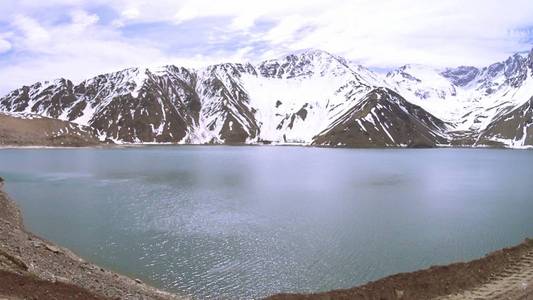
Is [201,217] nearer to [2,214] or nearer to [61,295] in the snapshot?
[2,214]

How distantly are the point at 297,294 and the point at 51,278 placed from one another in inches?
460

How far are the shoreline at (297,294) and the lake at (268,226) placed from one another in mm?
3701

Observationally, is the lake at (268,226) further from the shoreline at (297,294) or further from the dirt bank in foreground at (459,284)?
the dirt bank in foreground at (459,284)

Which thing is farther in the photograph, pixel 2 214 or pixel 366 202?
pixel 366 202

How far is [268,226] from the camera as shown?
46.0m

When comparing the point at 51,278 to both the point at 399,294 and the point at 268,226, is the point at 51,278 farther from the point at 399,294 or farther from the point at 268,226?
the point at 268,226

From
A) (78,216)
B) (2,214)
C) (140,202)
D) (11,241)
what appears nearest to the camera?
(11,241)

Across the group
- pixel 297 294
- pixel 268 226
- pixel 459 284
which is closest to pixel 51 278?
pixel 297 294

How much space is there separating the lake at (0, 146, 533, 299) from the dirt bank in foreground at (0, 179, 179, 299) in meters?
3.04

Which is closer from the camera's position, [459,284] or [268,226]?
[459,284]

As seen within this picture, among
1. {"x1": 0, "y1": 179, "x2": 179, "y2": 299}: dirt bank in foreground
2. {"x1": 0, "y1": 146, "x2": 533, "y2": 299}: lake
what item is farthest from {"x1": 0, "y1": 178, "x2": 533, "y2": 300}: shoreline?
{"x1": 0, "y1": 146, "x2": 533, "y2": 299}: lake

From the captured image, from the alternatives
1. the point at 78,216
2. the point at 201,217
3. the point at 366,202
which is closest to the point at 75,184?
the point at 78,216

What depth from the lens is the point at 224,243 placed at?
3878 centimetres

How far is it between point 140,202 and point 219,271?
103 ft
